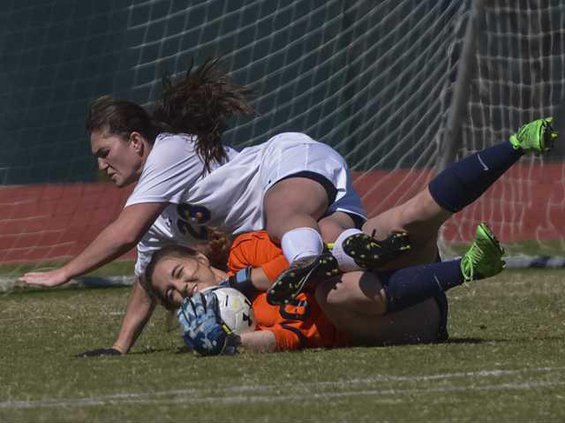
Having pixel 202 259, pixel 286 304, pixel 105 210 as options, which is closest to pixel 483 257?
pixel 286 304

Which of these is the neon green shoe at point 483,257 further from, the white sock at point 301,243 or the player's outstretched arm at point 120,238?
the player's outstretched arm at point 120,238

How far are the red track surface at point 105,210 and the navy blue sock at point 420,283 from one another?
19.4ft

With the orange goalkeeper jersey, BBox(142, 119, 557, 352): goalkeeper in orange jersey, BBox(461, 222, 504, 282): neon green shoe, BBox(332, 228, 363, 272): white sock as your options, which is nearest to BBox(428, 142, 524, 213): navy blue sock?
BBox(142, 119, 557, 352): goalkeeper in orange jersey

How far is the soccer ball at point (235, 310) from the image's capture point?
19.4ft

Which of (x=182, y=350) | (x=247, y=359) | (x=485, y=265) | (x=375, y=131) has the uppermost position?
(x=485, y=265)

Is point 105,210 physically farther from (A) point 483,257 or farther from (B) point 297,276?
(A) point 483,257

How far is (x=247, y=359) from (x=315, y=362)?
1.01 feet

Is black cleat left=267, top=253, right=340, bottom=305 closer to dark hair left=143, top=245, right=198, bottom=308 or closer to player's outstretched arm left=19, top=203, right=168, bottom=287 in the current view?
dark hair left=143, top=245, right=198, bottom=308

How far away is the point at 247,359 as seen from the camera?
5.62 m

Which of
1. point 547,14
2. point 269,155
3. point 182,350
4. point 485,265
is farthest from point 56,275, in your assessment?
point 547,14

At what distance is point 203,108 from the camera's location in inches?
261

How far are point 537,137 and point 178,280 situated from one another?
159 centimetres

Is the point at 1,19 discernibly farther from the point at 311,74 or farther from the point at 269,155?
the point at 269,155

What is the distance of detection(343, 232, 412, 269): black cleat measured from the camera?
5.72 m
